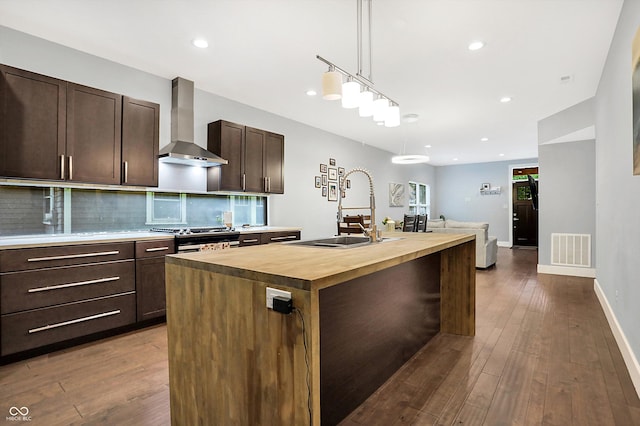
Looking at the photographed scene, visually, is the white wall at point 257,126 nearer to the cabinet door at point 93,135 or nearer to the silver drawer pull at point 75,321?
the cabinet door at point 93,135

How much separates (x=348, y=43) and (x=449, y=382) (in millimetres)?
2850

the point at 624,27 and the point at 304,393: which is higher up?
the point at 624,27

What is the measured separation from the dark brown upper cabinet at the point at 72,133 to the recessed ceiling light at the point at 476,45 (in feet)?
10.5

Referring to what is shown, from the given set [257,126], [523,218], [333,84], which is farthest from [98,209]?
[523,218]

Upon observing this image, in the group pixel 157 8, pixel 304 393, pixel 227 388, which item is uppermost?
pixel 157 8

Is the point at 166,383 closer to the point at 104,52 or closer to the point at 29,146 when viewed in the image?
the point at 29,146

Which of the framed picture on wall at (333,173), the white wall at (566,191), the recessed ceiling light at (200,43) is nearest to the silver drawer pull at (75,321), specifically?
the recessed ceiling light at (200,43)

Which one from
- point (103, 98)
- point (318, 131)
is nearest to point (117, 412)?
point (103, 98)

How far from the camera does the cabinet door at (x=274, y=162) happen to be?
4711 millimetres

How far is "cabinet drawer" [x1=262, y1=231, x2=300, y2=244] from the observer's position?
4262 mm

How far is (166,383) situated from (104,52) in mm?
3093

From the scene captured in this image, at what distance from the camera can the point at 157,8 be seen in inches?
98.5

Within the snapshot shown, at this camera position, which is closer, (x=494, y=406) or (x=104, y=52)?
(x=494, y=406)

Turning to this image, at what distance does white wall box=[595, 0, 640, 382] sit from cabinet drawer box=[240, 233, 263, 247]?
348 centimetres
